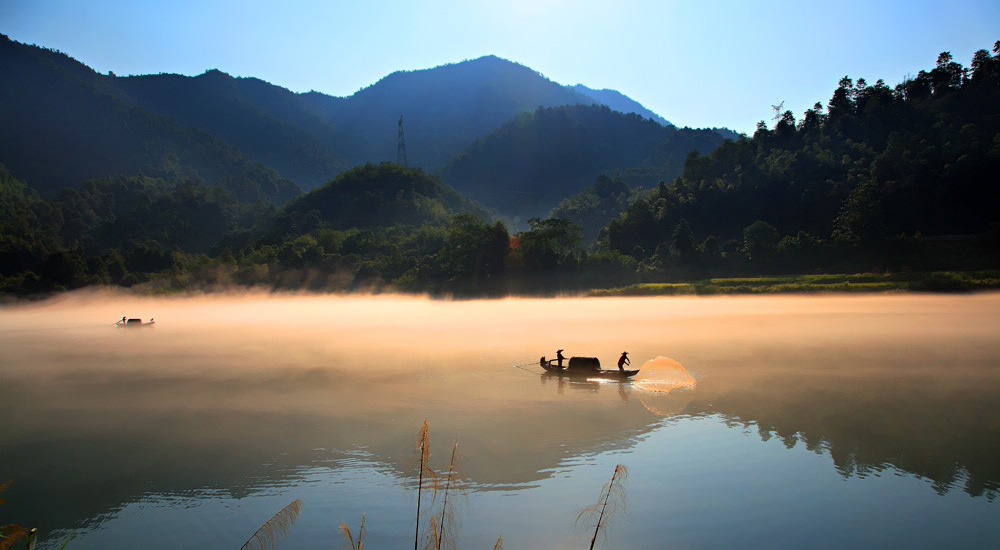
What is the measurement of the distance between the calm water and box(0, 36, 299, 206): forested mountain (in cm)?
15422

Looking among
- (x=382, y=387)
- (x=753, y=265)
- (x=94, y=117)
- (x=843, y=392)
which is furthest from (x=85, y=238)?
(x=843, y=392)

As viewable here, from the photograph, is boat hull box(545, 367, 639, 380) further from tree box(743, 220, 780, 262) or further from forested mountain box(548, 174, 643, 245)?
forested mountain box(548, 174, 643, 245)

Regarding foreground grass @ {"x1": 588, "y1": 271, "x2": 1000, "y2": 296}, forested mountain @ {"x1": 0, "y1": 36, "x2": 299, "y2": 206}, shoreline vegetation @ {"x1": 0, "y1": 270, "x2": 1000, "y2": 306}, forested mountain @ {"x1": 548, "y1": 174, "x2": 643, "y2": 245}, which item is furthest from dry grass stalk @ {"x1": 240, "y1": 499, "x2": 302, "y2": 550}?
forested mountain @ {"x1": 0, "y1": 36, "x2": 299, "y2": 206}

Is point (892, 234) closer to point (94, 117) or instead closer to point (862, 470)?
point (862, 470)

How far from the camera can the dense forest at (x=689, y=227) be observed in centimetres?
7419

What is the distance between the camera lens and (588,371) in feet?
83.9

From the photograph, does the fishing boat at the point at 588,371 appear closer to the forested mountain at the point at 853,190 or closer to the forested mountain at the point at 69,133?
the forested mountain at the point at 853,190

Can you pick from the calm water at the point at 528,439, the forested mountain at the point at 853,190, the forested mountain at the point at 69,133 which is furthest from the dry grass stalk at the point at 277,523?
the forested mountain at the point at 69,133

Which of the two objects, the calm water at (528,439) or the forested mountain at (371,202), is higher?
the forested mountain at (371,202)

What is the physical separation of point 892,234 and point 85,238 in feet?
453

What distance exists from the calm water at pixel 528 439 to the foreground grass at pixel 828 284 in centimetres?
2029

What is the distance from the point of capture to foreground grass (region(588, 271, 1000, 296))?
182 feet

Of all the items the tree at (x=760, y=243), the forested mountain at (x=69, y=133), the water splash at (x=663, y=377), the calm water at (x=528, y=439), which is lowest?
the calm water at (x=528, y=439)

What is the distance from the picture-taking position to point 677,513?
1238cm
